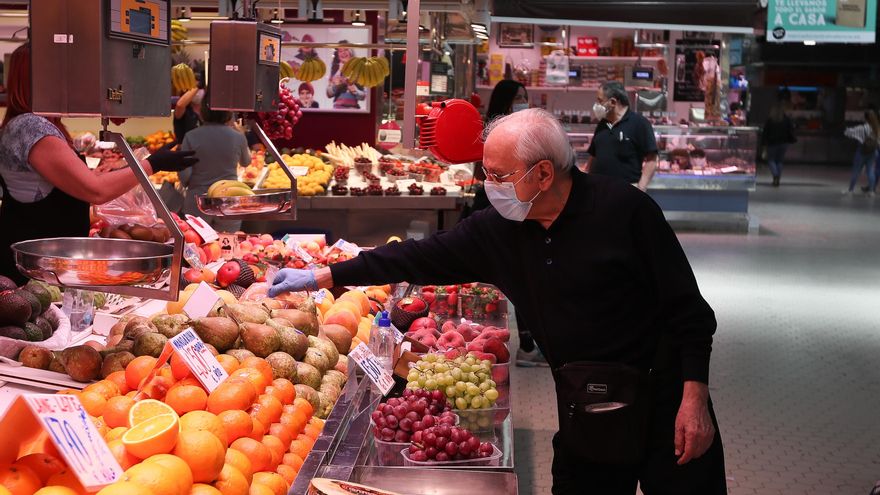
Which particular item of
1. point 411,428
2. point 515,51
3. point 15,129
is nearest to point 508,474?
point 411,428

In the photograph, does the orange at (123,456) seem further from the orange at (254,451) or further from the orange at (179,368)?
the orange at (179,368)

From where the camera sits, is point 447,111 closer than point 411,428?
No

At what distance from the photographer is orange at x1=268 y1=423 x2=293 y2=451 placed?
279 cm

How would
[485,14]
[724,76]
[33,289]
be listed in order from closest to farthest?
[33,289], [485,14], [724,76]

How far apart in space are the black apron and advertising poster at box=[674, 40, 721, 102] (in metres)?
13.5

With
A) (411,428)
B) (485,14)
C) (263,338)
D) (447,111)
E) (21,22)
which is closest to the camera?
(411,428)

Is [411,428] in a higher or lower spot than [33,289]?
lower

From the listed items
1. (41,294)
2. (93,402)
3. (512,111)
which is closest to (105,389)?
(93,402)

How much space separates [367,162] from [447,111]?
5.04 m

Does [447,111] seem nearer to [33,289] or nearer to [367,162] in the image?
[33,289]

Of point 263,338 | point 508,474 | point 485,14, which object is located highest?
point 485,14

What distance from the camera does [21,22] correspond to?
11.4 meters

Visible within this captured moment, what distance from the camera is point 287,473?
2.67 metres

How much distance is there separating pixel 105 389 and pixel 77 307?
115cm
